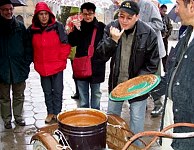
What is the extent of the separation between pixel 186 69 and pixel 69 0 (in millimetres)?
3104

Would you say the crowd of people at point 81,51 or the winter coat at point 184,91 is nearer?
the winter coat at point 184,91

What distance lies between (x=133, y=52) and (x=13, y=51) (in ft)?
6.03

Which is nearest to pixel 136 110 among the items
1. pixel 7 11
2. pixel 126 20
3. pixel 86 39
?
pixel 126 20

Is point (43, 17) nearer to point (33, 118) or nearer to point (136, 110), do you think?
point (33, 118)

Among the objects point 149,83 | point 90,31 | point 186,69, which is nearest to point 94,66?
point 90,31

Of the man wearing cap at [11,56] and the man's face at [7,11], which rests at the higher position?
the man's face at [7,11]

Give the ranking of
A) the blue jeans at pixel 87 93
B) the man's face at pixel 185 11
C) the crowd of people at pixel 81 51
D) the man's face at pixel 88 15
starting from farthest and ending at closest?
the blue jeans at pixel 87 93 < the man's face at pixel 88 15 < the crowd of people at pixel 81 51 < the man's face at pixel 185 11

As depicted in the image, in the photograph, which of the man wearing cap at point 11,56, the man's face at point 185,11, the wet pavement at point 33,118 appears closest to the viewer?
the man's face at point 185,11

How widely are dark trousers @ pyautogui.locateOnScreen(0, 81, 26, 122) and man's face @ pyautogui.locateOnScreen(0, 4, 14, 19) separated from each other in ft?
3.20

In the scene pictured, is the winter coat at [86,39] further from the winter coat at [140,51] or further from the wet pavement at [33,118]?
the winter coat at [140,51]

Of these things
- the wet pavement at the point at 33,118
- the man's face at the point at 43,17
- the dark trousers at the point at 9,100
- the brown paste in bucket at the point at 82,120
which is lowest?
the wet pavement at the point at 33,118

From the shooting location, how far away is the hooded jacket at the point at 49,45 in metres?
4.30

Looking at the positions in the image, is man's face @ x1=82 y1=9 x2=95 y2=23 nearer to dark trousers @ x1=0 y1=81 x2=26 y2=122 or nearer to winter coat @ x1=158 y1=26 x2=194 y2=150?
dark trousers @ x1=0 y1=81 x2=26 y2=122

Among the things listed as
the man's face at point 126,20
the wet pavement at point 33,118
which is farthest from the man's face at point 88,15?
the wet pavement at point 33,118
